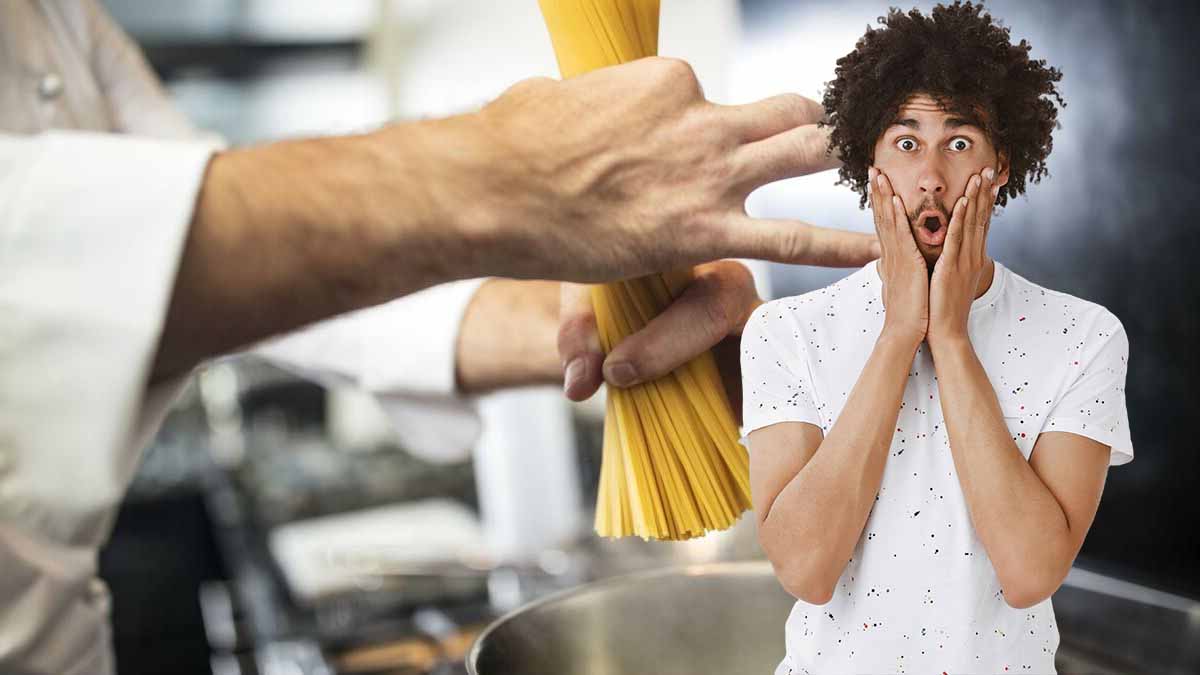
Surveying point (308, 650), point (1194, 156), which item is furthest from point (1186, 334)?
point (308, 650)

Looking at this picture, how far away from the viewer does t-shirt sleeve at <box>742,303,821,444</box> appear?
34cm

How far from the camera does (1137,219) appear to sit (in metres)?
0.40

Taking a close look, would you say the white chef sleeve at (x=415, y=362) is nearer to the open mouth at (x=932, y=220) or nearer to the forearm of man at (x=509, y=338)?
the forearm of man at (x=509, y=338)

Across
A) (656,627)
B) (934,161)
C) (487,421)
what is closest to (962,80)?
(934,161)

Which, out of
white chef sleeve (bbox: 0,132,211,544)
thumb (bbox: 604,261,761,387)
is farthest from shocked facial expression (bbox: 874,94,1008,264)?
white chef sleeve (bbox: 0,132,211,544)

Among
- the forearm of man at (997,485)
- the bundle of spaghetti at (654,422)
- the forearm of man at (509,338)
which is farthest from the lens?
the forearm of man at (509,338)

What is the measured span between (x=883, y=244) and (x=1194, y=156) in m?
0.14

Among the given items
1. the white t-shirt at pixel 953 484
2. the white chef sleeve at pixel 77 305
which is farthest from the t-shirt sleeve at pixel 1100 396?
the white chef sleeve at pixel 77 305

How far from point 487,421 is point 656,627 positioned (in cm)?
159

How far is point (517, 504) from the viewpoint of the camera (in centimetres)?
205

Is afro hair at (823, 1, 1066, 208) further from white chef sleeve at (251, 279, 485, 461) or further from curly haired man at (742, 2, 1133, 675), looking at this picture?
white chef sleeve at (251, 279, 485, 461)

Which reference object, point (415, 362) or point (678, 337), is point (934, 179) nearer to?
point (678, 337)

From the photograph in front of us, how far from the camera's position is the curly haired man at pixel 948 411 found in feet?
1.03

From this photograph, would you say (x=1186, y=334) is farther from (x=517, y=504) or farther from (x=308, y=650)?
(x=517, y=504)
